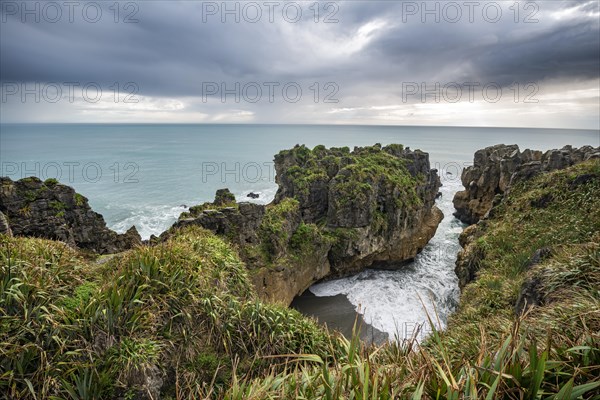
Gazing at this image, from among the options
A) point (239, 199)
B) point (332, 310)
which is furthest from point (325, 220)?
point (239, 199)

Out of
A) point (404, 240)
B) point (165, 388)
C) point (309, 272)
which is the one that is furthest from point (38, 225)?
point (404, 240)

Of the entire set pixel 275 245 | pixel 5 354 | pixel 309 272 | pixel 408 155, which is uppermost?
pixel 408 155

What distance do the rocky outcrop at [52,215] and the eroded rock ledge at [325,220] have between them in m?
5.28

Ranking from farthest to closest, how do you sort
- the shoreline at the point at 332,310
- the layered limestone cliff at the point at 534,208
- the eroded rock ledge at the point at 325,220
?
1. the shoreline at the point at 332,310
2. the eroded rock ledge at the point at 325,220
3. the layered limestone cliff at the point at 534,208

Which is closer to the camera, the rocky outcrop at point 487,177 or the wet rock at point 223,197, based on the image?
the wet rock at point 223,197

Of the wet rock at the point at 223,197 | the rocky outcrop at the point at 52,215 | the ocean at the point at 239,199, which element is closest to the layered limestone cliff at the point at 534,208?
the ocean at the point at 239,199

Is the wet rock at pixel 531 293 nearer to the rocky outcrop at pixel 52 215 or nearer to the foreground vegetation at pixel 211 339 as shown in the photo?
the foreground vegetation at pixel 211 339

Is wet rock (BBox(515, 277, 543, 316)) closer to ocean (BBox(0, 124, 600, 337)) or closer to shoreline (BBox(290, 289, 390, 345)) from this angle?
ocean (BBox(0, 124, 600, 337))

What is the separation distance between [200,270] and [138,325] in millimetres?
2037

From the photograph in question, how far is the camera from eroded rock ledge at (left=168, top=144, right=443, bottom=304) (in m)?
20.9

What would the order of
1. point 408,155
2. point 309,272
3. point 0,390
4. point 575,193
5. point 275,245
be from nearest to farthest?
1. point 0,390
2. point 575,193
3. point 275,245
4. point 309,272
5. point 408,155

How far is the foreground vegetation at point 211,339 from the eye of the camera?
366cm

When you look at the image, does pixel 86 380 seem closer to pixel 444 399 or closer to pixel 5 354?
pixel 5 354

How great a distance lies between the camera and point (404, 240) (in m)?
32.5
